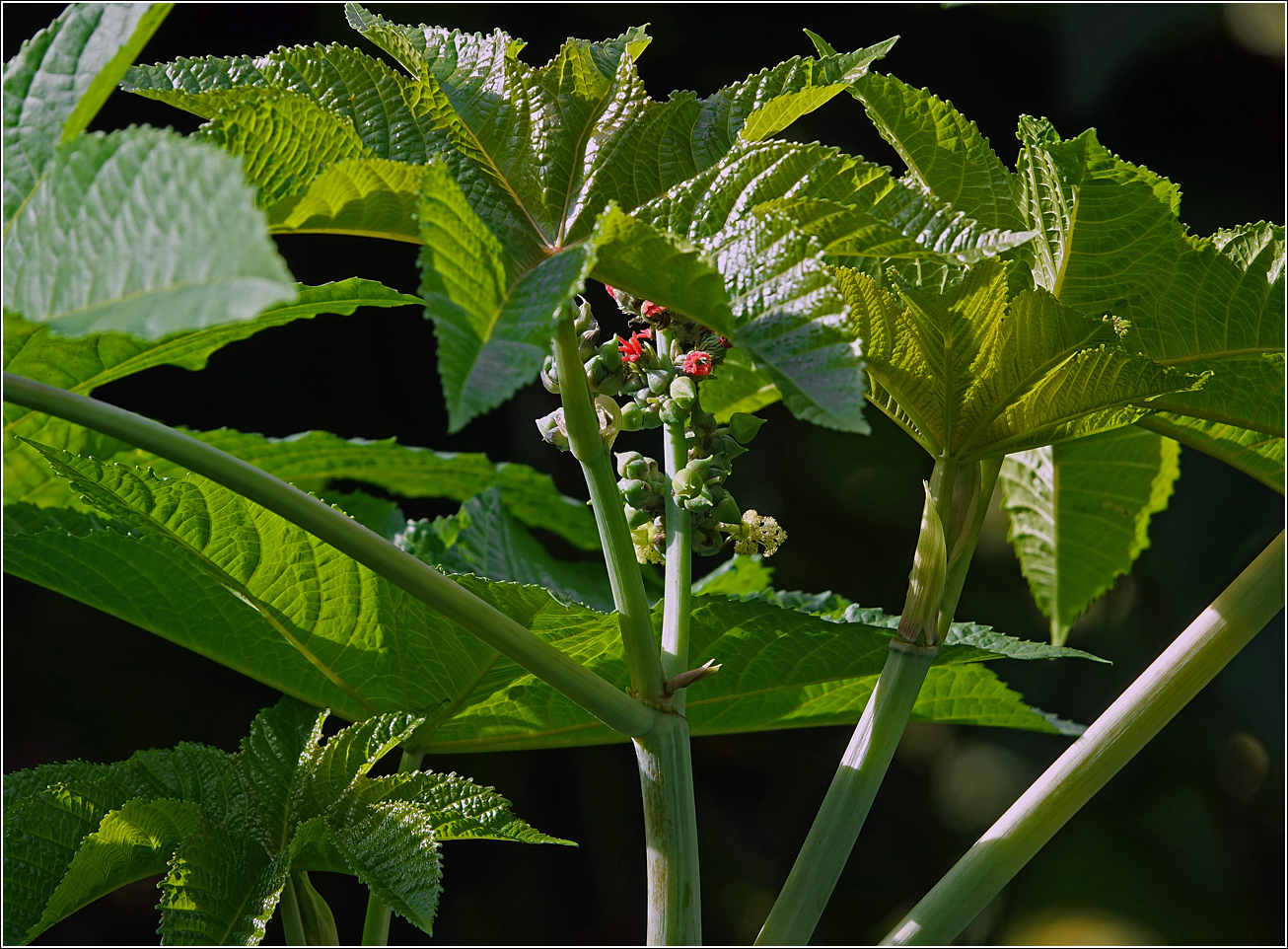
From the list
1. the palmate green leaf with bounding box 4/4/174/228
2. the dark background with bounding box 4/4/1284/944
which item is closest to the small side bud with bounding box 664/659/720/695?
the palmate green leaf with bounding box 4/4/174/228

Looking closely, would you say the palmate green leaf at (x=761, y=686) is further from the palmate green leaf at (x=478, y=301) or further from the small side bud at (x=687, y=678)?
the palmate green leaf at (x=478, y=301)

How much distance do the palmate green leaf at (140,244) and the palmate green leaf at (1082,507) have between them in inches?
16.8

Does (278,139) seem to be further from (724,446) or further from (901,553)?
(901,553)

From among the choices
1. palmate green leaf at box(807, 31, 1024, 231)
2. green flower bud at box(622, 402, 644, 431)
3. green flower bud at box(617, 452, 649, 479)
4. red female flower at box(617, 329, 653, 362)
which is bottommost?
green flower bud at box(617, 452, 649, 479)

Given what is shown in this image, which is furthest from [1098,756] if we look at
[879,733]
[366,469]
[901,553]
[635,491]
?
[901,553]

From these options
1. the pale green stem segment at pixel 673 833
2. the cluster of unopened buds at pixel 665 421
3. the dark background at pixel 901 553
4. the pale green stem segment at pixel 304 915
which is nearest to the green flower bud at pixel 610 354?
the cluster of unopened buds at pixel 665 421

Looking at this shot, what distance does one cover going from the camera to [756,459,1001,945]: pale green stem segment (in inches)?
12.2

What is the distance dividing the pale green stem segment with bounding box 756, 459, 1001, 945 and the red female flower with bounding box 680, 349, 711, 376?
0.09 meters

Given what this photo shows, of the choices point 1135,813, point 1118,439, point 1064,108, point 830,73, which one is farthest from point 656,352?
point 1135,813

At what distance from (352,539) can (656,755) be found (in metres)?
0.11

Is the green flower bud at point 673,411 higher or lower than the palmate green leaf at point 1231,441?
lower

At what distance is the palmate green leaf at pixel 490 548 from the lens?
1.63 feet

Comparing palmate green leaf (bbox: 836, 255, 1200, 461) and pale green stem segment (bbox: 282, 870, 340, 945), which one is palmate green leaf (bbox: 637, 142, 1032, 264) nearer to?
palmate green leaf (bbox: 836, 255, 1200, 461)

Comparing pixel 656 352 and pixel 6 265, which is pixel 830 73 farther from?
pixel 6 265
